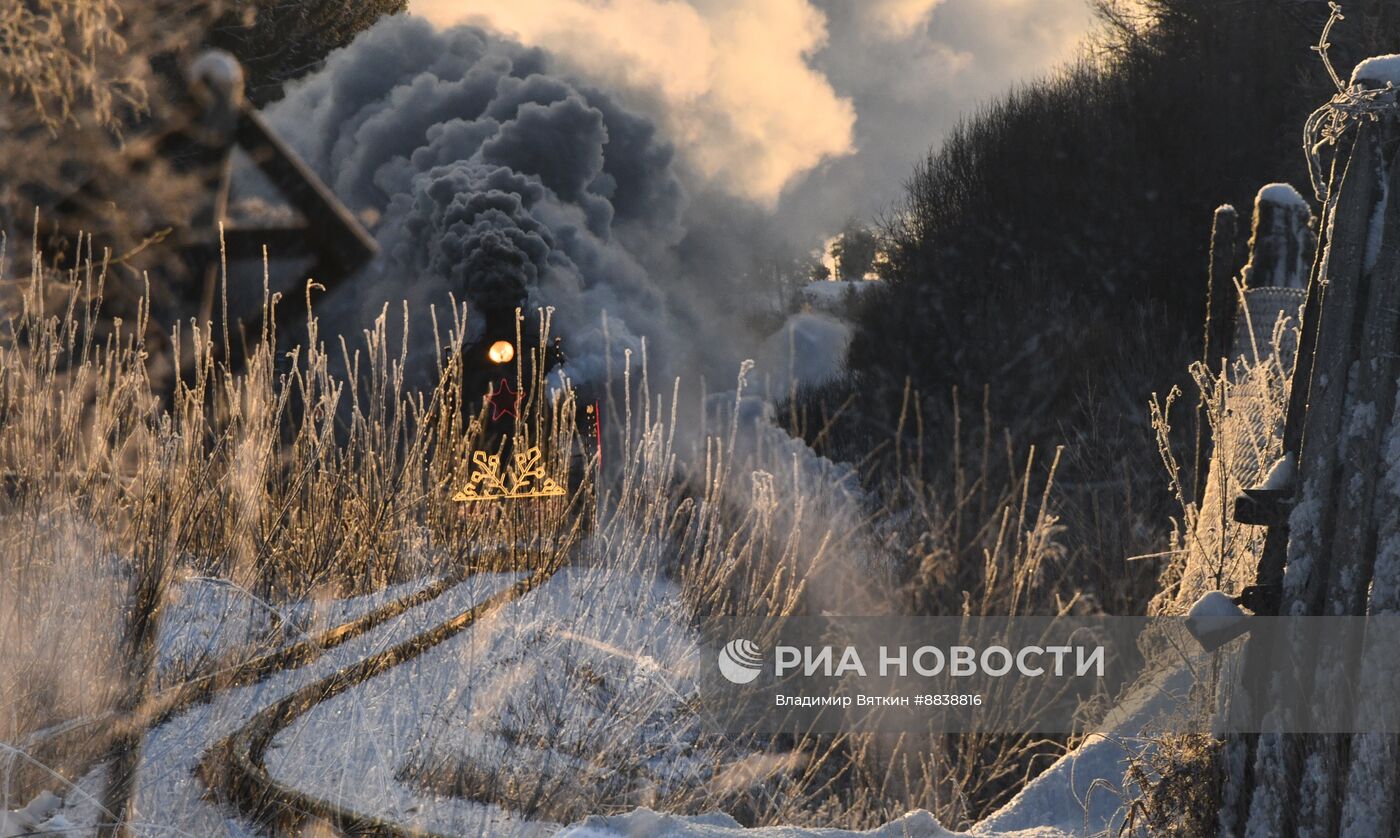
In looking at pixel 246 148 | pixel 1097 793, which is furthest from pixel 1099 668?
pixel 246 148

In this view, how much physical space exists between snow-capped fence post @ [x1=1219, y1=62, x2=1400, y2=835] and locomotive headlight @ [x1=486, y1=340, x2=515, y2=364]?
6.33 meters

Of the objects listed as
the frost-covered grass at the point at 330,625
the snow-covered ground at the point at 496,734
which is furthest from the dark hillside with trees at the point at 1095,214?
the snow-covered ground at the point at 496,734

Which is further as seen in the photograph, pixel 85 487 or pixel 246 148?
pixel 246 148

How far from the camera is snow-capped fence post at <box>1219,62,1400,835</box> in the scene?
6.73 feet

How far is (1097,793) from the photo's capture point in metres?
2.79

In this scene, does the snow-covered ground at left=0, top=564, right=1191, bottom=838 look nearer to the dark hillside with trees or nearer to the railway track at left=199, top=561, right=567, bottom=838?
the railway track at left=199, top=561, right=567, bottom=838

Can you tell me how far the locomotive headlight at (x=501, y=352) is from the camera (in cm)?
802

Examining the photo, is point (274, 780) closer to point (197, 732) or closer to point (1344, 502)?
point (197, 732)

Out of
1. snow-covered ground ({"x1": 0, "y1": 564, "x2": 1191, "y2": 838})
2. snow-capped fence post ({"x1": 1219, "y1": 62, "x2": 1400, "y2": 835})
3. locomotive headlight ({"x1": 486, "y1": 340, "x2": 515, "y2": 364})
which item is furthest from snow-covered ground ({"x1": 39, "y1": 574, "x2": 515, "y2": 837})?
locomotive headlight ({"x1": 486, "y1": 340, "x2": 515, "y2": 364})

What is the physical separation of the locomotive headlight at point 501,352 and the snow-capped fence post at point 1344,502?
6.33 metres

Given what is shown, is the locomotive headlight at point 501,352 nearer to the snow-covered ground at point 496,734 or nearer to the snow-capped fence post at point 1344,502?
the snow-covered ground at point 496,734

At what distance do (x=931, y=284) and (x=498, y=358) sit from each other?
7034mm

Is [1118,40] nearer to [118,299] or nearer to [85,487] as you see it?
[118,299]

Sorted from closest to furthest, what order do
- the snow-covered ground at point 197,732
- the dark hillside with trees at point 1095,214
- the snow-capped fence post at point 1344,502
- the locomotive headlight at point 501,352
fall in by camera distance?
the snow-capped fence post at point 1344,502, the snow-covered ground at point 197,732, the locomotive headlight at point 501,352, the dark hillside with trees at point 1095,214
